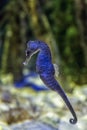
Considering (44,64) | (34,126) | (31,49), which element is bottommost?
(34,126)

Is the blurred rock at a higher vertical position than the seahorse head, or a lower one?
lower

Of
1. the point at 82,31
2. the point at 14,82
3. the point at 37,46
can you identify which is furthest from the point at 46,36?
the point at 37,46

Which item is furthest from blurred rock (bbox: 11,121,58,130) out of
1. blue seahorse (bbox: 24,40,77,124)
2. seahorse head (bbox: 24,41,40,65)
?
seahorse head (bbox: 24,41,40,65)

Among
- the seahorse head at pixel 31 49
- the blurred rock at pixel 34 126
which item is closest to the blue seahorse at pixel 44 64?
A: the seahorse head at pixel 31 49

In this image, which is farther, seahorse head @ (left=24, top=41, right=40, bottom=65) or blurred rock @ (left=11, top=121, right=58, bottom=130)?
blurred rock @ (left=11, top=121, right=58, bottom=130)

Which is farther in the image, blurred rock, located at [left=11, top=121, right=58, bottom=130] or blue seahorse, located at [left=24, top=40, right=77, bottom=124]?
blurred rock, located at [left=11, top=121, right=58, bottom=130]

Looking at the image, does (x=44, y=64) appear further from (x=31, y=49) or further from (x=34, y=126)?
(x=34, y=126)

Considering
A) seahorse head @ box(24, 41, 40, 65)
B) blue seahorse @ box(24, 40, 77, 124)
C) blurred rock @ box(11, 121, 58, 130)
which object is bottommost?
blurred rock @ box(11, 121, 58, 130)

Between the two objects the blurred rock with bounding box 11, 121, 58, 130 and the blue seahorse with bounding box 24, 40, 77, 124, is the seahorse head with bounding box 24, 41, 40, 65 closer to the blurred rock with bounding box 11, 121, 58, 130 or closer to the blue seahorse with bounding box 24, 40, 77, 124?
the blue seahorse with bounding box 24, 40, 77, 124

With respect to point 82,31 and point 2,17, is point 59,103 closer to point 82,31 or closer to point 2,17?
point 82,31

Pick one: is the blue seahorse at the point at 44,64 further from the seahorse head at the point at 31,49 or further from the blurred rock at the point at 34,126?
the blurred rock at the point at 34,126

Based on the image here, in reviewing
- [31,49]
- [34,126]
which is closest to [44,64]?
[31,49]
